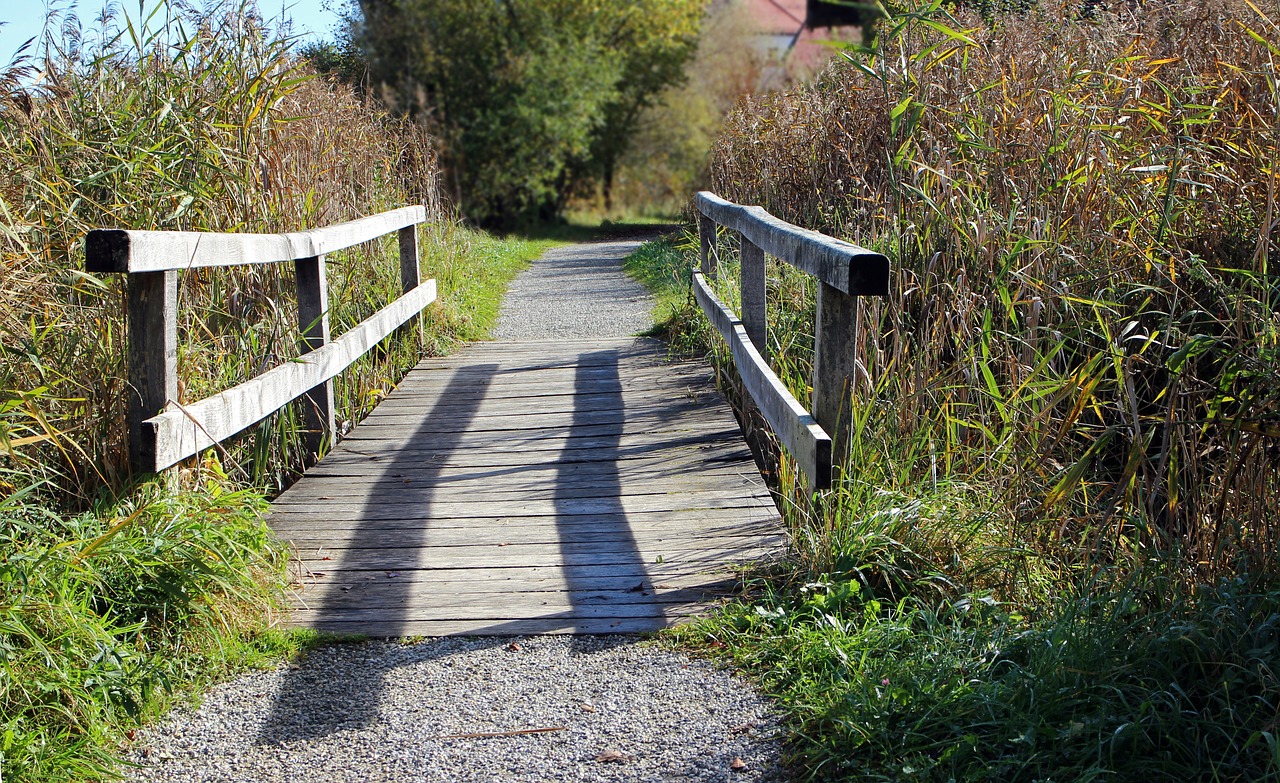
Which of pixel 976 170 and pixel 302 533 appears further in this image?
pixel 976 170

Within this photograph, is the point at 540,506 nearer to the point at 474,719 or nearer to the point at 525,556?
the point at 525,556

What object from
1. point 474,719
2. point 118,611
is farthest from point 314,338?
point 474,719

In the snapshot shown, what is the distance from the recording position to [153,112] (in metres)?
4.37

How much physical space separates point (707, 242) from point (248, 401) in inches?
164

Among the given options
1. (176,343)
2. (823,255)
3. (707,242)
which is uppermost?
(707,242)

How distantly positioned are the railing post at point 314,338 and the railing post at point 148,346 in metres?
1.32

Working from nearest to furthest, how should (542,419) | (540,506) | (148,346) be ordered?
1. (148,346)
2. (540,506)
3. (542,419)

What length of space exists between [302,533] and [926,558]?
2.30 m

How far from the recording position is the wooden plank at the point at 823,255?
3.07 m

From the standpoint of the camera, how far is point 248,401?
12.8 ft

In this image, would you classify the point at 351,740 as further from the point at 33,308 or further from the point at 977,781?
the point at 33,308

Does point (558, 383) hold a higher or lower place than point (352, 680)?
higher

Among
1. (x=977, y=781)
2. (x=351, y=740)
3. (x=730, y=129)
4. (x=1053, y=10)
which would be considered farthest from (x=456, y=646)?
(x=730, y=129)

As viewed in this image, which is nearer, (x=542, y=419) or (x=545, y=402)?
(x=542, y=419)
